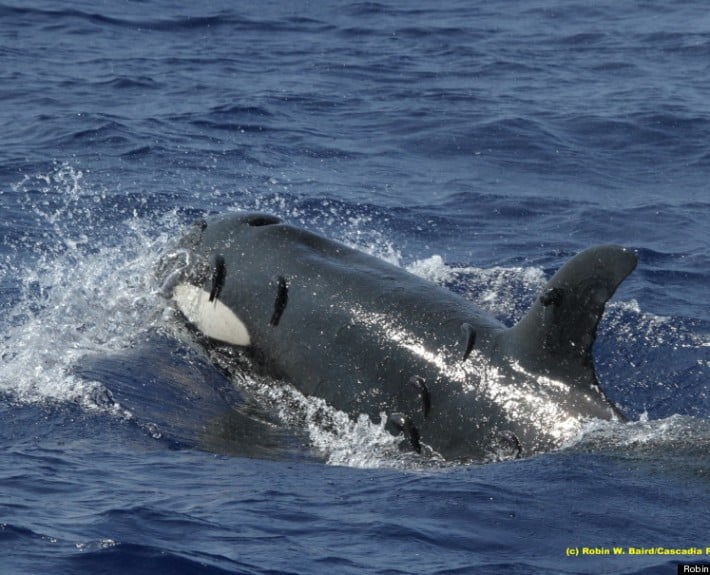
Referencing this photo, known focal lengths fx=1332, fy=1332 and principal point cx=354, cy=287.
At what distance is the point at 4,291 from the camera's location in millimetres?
16578

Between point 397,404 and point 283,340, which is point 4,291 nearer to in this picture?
point 283,340

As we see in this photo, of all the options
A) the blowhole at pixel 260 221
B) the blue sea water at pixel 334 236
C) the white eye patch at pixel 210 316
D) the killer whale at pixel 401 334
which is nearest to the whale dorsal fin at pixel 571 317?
the killer whale at pixel 401 334

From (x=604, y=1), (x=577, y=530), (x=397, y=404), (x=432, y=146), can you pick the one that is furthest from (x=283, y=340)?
(x=604, y=1)

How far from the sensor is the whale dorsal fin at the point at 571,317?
34.3 ft

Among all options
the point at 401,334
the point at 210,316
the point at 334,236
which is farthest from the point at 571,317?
the point at 334,236

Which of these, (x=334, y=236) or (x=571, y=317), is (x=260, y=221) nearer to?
(x=571, y=317)

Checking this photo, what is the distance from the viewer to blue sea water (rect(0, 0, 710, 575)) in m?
9.64

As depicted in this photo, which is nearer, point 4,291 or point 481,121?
point 4,291

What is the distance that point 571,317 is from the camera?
1079cm

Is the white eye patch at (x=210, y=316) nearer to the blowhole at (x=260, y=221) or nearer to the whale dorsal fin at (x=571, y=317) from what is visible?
the blowhole at (x=260, y=221)

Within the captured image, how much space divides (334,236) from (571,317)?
8.41 meters

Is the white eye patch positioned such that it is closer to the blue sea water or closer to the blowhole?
the blue sea water

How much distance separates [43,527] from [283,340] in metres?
3.89

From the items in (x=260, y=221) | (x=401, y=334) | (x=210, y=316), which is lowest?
(x=210, y=316)
